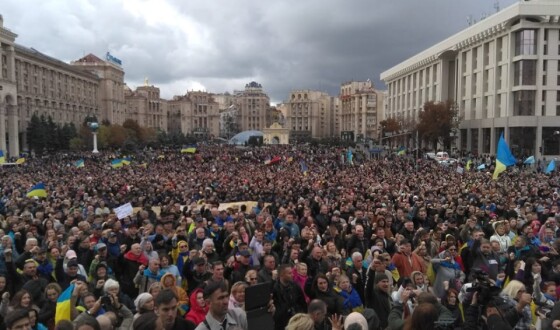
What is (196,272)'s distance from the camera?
6.45 meters

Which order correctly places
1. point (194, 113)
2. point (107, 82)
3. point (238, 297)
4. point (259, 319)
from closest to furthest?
1. point (259, 319)
2. point (238, 297)
3. point (107, 82)
4. point (194, 113)

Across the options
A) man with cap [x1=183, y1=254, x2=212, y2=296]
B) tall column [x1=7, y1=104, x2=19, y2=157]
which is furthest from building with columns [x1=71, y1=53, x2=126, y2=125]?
man with cap [x1=183, y1=254, x2=212, y2=296]

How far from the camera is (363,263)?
675cm

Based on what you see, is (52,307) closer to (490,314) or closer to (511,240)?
(490,314)

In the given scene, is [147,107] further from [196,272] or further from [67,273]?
[196,272]

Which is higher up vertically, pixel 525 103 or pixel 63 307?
pixel 525 103

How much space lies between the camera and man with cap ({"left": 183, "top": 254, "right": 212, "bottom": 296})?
21.1 feet

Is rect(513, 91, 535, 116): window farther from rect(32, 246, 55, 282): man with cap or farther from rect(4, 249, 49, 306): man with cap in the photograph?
rect(4, 249, 49, 306): man with cap

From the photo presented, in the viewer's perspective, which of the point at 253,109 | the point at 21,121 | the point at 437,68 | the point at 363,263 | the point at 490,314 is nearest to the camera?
the point at 490,314

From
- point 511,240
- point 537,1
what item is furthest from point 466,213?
point 537,1

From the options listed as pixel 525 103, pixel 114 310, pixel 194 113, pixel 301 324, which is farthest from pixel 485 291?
pixel 194 113

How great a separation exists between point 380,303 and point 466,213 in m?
7.29

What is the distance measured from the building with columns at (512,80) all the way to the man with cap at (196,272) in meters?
43.2

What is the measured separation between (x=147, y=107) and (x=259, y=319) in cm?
14433
